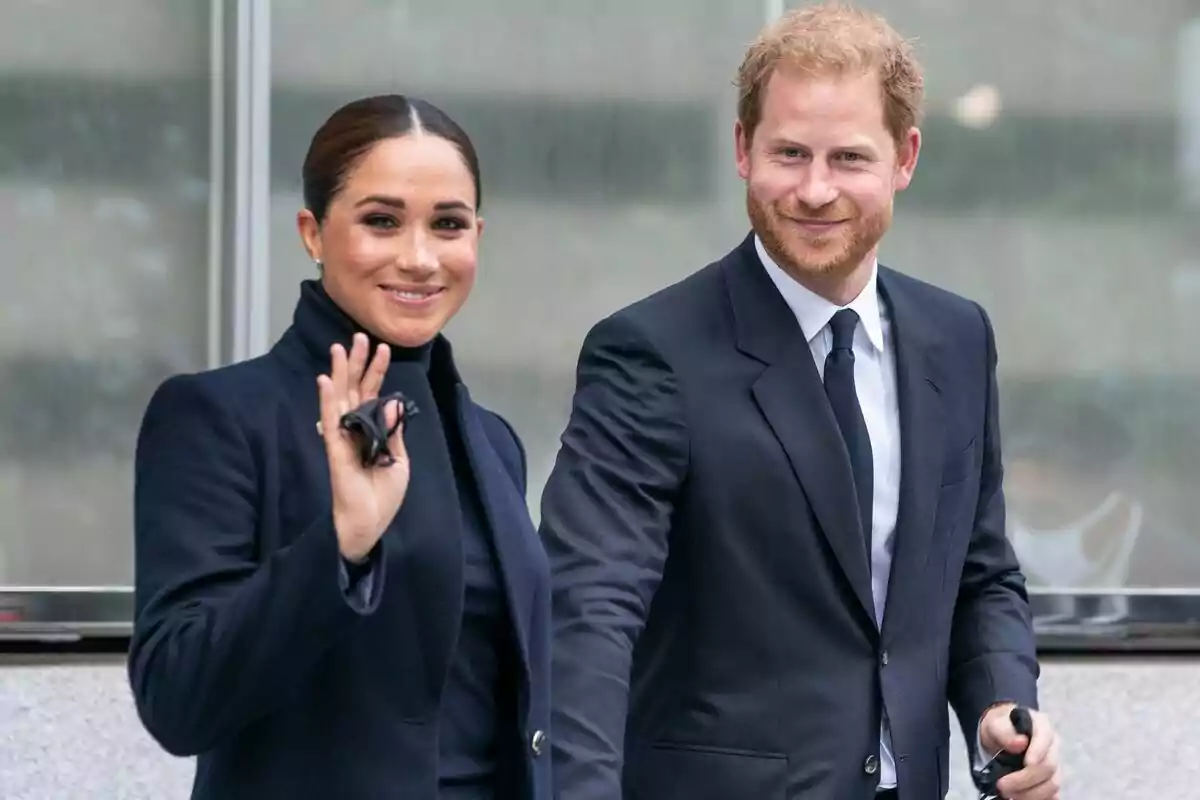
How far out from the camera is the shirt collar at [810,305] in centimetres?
277

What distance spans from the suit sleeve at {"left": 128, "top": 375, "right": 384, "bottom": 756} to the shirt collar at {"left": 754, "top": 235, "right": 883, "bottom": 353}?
0.89 meters

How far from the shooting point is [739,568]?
2.59m

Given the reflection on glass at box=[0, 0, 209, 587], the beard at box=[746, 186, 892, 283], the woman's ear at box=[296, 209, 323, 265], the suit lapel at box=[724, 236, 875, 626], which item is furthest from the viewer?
the reflection on glass at box=[0, 0, 209, 587]

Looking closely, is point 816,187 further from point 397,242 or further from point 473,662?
point 473,662

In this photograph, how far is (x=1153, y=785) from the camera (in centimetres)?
487

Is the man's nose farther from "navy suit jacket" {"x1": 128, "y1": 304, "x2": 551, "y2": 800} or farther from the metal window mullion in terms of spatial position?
the metal window mullion

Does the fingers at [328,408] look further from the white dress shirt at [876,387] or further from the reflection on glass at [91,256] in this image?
the reflection on glass at [91,256]

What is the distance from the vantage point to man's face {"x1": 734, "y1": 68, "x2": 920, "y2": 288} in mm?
2680

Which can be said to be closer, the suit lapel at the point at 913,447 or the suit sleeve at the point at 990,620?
the suit lapel at the point at 913,447

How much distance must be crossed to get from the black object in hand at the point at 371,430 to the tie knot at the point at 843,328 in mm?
853

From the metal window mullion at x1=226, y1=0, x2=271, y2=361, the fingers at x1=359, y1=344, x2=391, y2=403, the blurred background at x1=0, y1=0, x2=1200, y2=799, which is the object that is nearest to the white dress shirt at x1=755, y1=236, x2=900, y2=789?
the fingers at x1=359, y1=344, x2=391, y2=403

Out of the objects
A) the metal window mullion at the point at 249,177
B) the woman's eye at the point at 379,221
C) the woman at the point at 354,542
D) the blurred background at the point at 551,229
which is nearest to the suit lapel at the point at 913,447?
the woman at the point at 354,542

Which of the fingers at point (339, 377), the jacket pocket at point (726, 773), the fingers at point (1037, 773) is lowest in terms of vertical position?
the jacket pocket at point (726, 773)

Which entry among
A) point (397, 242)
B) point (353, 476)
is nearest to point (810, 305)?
point (397, 242)
